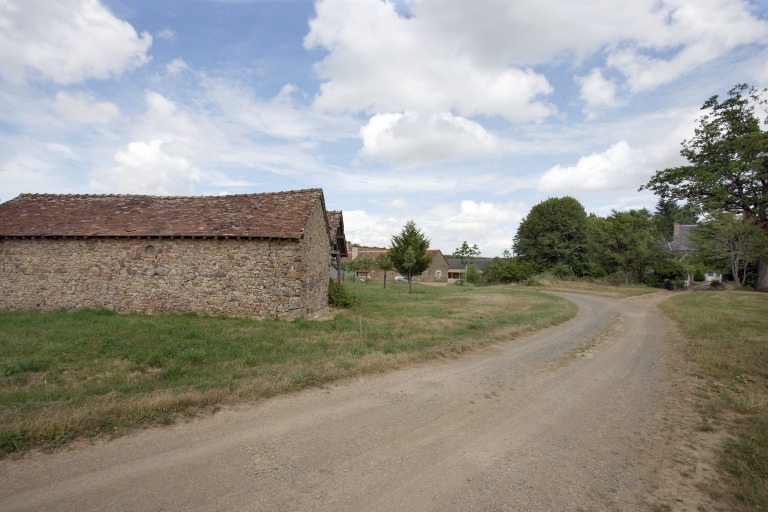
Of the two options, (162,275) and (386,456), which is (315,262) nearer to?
(162,275)

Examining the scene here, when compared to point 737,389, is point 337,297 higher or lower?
higher

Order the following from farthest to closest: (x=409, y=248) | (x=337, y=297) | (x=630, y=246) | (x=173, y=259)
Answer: (x=630, y=246)
(x=409, y=248)
(x=337, y=297)
(x=173, y=259)

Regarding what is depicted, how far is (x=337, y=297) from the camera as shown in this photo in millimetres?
18938

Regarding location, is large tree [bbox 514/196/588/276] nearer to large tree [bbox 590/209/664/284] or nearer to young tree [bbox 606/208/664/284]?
large tree [bbox 590/209/664/284]

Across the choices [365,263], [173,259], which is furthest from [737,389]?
[365,263]

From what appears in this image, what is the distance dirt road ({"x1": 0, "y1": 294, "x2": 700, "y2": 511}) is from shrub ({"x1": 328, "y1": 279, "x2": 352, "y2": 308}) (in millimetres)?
11960

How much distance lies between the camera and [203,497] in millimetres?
3432

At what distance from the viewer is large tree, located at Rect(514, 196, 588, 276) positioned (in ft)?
149

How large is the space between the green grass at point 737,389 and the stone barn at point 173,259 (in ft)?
39.4

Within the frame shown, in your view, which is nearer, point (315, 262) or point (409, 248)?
point (315, 262)

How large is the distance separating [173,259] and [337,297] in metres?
7.89

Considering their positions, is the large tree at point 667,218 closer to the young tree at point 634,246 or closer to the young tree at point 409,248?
the young tree at point 634,246

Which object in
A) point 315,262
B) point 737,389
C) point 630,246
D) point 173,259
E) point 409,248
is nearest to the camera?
point 737,389

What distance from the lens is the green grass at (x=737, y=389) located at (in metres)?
3.93
